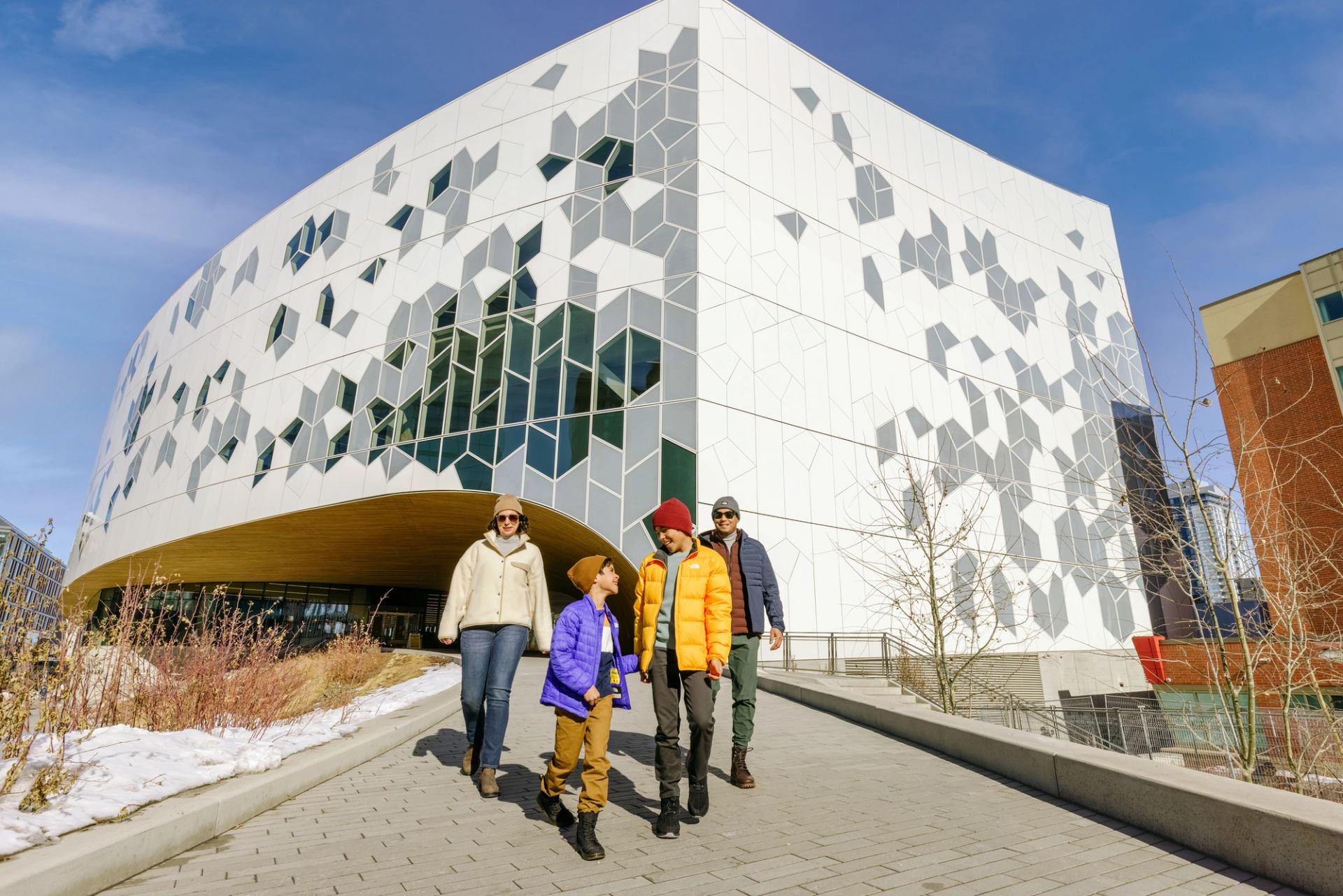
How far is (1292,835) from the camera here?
3074 millimetres

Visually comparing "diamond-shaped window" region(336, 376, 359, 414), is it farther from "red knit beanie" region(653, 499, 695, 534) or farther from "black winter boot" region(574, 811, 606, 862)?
"black winter boot" region(574, 811, 606, 862)

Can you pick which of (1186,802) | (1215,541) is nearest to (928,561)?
(1215,541)

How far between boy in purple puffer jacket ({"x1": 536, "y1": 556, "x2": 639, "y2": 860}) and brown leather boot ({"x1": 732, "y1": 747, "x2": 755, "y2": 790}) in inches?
52.5

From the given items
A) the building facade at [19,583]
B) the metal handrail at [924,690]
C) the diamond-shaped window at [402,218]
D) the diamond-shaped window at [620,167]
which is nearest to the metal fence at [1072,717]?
the metal handrail at [924,690]

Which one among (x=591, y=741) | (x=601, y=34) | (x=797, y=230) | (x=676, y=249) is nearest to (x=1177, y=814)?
(x=591, y=741)

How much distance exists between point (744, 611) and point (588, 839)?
6.87ft

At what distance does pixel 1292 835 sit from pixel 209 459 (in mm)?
31587

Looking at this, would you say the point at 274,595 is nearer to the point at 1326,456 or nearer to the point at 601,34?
the point at 601,34

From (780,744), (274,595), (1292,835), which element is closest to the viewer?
(1292,835)

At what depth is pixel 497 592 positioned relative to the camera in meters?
5.05

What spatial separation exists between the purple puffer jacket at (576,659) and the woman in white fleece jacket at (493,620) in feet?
2.77

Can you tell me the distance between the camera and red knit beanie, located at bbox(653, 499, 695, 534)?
177 inches

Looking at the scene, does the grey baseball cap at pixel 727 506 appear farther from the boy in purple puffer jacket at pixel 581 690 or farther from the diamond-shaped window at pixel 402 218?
the diamond-shaped window at pixel 402 218

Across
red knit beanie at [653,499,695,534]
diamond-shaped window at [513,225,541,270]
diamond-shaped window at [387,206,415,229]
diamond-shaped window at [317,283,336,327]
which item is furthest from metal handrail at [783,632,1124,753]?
diamond-shaped window at [317,283,336,327]
